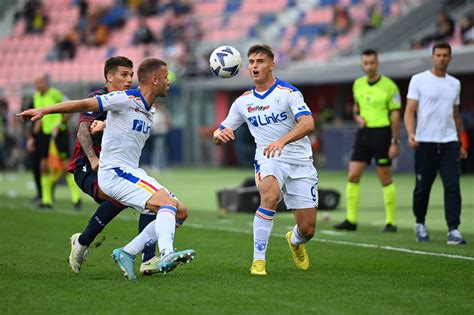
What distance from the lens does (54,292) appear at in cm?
831

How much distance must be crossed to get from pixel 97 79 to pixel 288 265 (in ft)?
96.9

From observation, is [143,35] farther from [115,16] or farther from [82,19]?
[82,19]

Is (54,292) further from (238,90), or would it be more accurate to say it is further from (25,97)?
(25,97)

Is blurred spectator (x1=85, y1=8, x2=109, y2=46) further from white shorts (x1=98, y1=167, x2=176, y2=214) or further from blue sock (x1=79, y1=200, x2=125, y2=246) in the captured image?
white shorts (x1=98, y1=167, x2=176, y2=214)

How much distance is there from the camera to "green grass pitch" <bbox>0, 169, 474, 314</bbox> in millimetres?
7605

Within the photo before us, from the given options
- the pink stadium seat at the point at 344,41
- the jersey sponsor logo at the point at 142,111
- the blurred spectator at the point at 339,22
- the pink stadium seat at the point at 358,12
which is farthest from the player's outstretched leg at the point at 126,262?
the pink stadium seat at the point at 358,12

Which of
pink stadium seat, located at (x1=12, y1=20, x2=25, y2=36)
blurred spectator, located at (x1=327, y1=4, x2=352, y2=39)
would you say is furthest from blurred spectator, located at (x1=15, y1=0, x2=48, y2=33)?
blurred spectator, located at (x1=327, y1=4, x2=352, y2=39)

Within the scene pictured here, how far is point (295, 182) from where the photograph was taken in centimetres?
972

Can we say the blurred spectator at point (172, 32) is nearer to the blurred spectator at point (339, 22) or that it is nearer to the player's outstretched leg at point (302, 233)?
the blurred spectator at point (339, 22)

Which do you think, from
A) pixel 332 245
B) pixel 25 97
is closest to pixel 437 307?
pixel 332 245

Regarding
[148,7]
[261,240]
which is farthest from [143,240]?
[148,7]

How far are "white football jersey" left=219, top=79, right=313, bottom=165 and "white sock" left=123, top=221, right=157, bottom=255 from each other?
1.19 m

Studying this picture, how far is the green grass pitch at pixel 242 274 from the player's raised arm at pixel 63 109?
1367 millimetres

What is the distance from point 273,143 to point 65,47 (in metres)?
34.9
